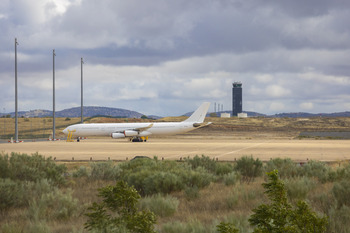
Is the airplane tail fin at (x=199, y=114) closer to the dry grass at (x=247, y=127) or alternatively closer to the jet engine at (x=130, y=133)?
the jet engine at (x=130, y=133)

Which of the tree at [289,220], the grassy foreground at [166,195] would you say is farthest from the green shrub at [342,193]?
the tree at [289,220]

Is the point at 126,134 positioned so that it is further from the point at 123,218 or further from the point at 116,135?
the point at 123,218

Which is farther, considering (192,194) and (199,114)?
(199,114)

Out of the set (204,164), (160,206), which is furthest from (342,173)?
(160,206)

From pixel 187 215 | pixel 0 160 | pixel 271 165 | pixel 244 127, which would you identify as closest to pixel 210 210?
pixel 187 215

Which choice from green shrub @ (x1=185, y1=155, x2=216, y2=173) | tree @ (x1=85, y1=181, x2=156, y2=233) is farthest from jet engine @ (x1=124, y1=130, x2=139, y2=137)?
tree @ (x1=85, y1=181, x2=156, y2=233)

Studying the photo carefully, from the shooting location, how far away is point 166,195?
1266 cm

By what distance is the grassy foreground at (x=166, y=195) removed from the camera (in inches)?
339

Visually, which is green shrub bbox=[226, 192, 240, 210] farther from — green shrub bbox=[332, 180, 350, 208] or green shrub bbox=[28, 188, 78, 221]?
green shrub bbox=[28, 188, 78, 221]

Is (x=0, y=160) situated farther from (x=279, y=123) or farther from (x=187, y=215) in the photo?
(x=279, y=123)

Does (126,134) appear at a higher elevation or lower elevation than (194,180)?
higher

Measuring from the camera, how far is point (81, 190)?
46.1ft

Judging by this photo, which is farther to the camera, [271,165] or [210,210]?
[271,165]

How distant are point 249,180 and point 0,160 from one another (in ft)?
32.7
